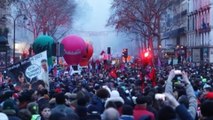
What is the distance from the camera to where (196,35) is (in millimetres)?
87500

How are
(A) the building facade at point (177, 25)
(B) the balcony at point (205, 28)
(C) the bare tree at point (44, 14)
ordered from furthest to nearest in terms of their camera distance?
(A) the building facade at point (177, 25) < (B) the balcony at point (205, 28) < (C) the bare tree at point (44, 14)

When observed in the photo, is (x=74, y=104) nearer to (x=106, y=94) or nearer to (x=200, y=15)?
(x=106, y=94)

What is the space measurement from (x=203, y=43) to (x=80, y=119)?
230ft

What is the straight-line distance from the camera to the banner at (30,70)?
19.5 meters

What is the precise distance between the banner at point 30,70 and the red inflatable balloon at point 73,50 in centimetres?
879

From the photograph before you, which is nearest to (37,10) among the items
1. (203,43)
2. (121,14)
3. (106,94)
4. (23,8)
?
(23,8)

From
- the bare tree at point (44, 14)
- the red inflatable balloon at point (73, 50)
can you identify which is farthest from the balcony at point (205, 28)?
the red inflatable balloon at point (73, 50)

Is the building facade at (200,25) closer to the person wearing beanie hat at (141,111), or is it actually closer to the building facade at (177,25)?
the building facade at (177,25)

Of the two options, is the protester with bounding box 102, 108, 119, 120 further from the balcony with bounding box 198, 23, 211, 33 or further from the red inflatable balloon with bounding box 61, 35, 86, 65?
the balcony with bounding box 198, 23, 211, 33

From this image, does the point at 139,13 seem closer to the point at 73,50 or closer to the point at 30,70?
the point at 73,50

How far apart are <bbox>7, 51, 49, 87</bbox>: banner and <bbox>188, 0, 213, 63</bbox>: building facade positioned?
5187 centimetres

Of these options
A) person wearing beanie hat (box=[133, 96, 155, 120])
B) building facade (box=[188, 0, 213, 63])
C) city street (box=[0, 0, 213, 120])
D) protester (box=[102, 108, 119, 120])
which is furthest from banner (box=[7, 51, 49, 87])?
building facade (box=[188, 0, 213, 63])

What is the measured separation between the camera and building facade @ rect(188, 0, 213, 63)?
7781cm

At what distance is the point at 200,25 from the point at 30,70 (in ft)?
218
